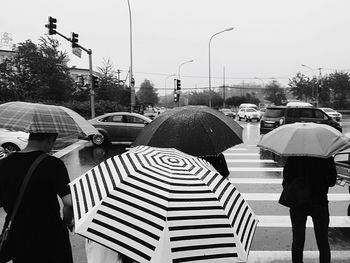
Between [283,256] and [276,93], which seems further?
[276,93]

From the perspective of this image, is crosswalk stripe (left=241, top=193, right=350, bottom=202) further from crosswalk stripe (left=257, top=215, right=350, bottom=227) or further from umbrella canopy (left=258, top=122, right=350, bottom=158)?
umbrella canopy (left=258, top=122, right=350, bottom=158)

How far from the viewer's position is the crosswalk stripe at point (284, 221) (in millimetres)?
5871

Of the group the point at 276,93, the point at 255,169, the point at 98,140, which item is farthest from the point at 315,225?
the point at 276,93

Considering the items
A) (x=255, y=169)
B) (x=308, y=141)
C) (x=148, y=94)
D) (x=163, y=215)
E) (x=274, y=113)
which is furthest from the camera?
(x=148, y=94)

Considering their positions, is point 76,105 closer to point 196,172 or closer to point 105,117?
point 105,117

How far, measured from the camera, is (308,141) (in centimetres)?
353

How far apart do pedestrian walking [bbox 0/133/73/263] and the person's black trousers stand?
2.28 m

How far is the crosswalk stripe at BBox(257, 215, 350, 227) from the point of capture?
5871mm

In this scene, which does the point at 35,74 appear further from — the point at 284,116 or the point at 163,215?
the point at 163,215

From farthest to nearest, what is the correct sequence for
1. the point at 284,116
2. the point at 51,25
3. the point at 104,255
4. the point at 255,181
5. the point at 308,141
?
the point at 284,116
the point at 51,25
the point at 255,181
the point at 308,141
the point at 104,255

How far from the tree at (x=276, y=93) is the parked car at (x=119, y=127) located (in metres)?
52.7

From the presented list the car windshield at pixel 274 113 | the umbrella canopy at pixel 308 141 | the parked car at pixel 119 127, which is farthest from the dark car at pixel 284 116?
the umbrella canopy at pixel 308 141

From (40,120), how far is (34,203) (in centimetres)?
61

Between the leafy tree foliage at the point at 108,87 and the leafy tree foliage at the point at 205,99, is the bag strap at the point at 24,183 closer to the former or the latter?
the leafy tree foliage at the point at 108,87
